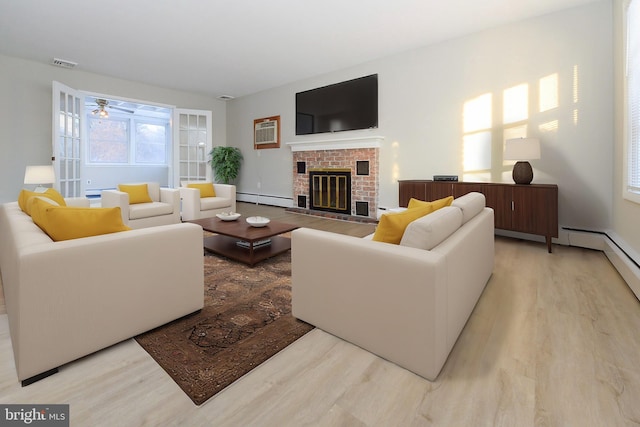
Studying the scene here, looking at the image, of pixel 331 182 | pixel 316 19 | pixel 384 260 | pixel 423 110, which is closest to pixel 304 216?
pixel 331 182

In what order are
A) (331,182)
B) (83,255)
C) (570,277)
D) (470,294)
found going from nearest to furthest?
1. (83,255)
2. (470,294)
3. (570,277)
4. (331,182)

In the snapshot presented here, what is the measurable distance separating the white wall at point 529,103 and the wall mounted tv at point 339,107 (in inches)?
5.4

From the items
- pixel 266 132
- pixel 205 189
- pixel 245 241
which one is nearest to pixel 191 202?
pixel 205 189

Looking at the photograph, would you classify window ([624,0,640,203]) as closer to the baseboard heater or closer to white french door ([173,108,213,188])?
the baseboard heater

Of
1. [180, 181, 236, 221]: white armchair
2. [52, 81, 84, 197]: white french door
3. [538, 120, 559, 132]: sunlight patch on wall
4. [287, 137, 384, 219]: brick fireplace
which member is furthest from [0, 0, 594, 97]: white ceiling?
[180, 181, 236, 221]: white armchair

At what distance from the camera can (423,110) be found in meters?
4.53

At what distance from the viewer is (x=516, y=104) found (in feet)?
12.2

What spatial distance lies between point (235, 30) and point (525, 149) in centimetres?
375

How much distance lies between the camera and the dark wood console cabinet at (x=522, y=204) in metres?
3.15

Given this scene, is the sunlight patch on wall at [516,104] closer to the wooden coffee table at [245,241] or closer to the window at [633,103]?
the window at [633,103]

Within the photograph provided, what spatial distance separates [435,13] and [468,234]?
3.06m

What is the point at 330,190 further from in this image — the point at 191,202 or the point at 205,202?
the point at 191,202

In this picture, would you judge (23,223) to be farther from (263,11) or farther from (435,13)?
(435,13)

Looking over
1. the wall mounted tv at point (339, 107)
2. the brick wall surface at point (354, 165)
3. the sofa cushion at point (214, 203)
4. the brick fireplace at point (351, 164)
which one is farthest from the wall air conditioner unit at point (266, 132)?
the sofa cushion at point (214, 203)
